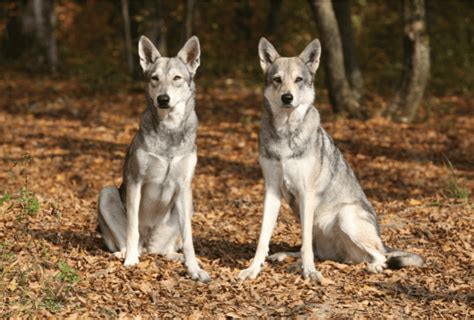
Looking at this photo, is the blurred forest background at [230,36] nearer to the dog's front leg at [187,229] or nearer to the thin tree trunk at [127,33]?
the thin tree trunk at [127,33]

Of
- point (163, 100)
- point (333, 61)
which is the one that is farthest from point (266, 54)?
point (333, 61)

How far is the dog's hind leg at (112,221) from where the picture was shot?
23.8 ft

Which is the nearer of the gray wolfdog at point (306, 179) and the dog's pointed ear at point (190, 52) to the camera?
the gray wolfdog at point (306, 179)

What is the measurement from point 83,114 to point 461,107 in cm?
937

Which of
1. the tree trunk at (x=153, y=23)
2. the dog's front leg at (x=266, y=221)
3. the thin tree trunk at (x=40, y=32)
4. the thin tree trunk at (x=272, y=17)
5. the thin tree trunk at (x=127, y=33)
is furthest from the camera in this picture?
the thin tree trunk at (x=272, y=17)

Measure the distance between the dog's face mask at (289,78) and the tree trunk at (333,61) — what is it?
8.17 metres

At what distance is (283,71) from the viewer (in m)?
6.62

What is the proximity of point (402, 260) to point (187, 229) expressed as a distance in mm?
2110

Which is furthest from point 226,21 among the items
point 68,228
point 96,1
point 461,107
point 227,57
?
point 68,228

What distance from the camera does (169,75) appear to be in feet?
21.9

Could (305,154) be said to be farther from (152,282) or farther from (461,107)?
(461,107)

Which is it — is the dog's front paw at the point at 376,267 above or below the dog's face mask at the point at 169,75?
below

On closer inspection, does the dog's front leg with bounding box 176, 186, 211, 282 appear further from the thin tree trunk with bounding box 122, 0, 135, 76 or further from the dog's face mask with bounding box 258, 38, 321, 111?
the thin tree trunk with bounding box 122, 0, 135, 76

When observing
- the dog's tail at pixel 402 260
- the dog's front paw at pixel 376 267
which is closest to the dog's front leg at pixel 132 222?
the dog's front paw at pixel 376 267
